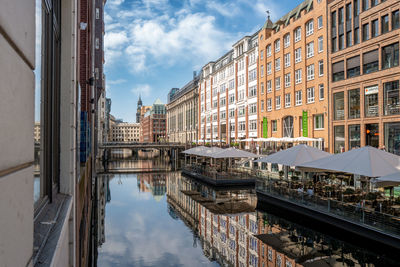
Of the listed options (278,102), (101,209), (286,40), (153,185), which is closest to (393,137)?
(278,102)

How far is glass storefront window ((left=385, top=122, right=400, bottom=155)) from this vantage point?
27344 millimetres

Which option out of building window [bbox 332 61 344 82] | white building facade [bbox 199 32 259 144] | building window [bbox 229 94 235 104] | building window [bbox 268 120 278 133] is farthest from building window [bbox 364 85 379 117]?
building window [bbox 229 94 235 104]

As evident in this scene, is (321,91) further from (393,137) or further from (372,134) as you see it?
(393,137)

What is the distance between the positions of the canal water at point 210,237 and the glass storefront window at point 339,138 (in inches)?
494

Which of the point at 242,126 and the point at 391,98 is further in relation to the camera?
the point at 242,126

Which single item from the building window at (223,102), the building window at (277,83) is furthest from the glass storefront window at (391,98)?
the building window at (223,102)

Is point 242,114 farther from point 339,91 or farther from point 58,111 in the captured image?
point 58,111

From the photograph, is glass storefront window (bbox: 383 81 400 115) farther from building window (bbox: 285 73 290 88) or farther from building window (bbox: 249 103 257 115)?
building window (bbox: 249 103 257 115)

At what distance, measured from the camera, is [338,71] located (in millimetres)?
34812

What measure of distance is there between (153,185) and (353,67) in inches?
997

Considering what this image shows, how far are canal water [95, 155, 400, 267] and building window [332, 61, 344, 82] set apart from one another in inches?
665

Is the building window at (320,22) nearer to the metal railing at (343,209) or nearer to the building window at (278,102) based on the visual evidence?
the building window at (278,102)

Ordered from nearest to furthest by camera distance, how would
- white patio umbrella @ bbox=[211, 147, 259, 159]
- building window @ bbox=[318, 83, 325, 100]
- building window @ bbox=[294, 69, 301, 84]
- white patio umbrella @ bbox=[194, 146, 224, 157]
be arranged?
white patio umbrella @ bbox=[211, 147, 259, 159]
building window @ bbox=[318, 83, 325, 100]
white patio umbrella @ bbox=[194, 146, 224, 157]
building window @ bbox=[294, 69, 301, 84]

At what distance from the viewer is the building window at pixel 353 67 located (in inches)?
1261
